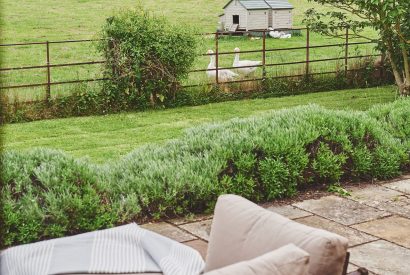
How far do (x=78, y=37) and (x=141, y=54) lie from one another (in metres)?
11.0

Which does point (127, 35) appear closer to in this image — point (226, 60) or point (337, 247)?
point (226, 60)

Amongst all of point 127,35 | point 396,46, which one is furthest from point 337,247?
point 396,46

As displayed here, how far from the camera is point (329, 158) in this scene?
6816mm

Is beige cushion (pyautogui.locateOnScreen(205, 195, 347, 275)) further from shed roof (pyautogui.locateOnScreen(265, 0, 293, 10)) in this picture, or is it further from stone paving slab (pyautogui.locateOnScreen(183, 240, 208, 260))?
shed roof (pyautogui.locateOnScreen(265, 0, 293, 10))

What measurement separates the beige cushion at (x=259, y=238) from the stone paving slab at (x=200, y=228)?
2.23m

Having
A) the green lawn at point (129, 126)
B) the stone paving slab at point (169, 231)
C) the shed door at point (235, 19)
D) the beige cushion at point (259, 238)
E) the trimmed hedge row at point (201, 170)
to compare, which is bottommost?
the green lawn at point (129, 126)

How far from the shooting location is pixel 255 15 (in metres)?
22.8

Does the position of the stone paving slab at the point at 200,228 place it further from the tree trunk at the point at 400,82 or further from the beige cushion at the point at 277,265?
the tree trunk at the point at 400,82

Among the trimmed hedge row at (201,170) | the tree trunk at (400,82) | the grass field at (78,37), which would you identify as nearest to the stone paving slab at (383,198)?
the trimmed hedge row at (201,170)

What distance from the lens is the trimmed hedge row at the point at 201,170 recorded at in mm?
5406

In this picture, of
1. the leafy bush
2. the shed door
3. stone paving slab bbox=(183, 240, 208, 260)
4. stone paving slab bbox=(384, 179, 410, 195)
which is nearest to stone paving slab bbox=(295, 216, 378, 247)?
stone paving slab bbox=(183, 240, 208, 260)

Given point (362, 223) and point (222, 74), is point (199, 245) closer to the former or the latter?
point (362, 223)

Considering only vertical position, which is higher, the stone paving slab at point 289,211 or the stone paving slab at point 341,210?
the stone paving slab at point 341,210

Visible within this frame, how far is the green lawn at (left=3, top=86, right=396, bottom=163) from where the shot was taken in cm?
1016
